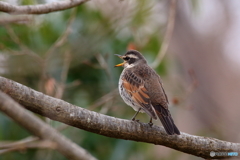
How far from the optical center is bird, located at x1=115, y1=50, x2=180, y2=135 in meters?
4.94

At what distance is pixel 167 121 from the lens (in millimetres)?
4746

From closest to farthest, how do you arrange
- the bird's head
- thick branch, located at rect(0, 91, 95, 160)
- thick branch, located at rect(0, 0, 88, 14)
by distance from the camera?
thick branch, located at rect(0, 91, 95, 160), thick branch, located at rect(0, 0, 88, 14), the bird's head

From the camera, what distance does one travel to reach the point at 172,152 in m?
7.79

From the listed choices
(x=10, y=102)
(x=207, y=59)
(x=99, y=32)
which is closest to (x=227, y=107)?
(x=207, y=59)

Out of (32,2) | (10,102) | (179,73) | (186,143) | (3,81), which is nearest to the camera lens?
(10,102)

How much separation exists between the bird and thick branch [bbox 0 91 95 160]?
257 cm

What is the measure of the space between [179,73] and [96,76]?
6.82 metres

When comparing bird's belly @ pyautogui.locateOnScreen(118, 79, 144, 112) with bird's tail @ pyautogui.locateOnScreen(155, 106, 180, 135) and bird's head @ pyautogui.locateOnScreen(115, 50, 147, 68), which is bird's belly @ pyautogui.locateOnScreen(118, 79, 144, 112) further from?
bird's head @ pyautogui.locateOnScreen(115, 50, 147, 68)

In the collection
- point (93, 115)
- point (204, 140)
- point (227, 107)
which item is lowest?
point (227, 107)

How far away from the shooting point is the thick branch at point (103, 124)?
376 centimetres

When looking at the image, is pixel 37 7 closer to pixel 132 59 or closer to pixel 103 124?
pixel 103 124

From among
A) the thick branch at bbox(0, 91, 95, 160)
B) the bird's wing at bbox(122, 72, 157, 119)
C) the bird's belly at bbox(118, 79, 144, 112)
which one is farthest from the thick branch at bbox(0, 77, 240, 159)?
the thick branch at bbox(0, 91, 95, 160)

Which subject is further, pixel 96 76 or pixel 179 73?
pixel 179 73

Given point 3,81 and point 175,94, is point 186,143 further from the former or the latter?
point 175,94
